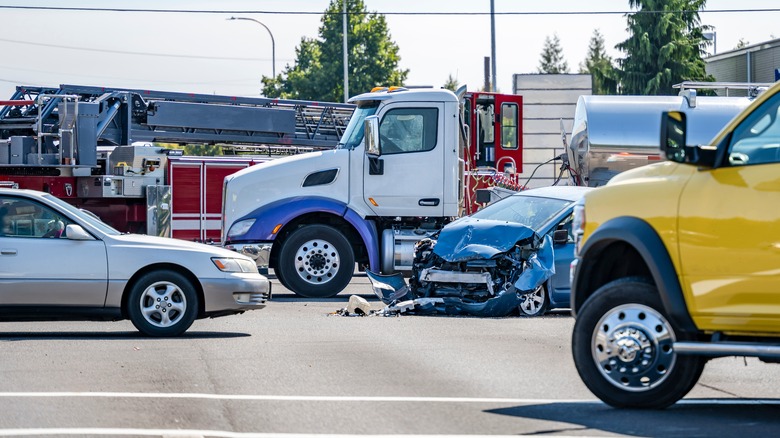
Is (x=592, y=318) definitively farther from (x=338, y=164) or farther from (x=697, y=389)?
(x=338, y=164)

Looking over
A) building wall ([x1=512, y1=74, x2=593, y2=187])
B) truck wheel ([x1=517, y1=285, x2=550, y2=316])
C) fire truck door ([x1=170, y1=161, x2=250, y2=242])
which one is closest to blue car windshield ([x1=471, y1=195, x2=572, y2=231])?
truck wheel ([x1=517, y1=285, x2=550, y2=316])

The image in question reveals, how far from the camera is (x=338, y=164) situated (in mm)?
18531

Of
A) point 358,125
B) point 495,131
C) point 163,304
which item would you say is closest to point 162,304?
point 163,304

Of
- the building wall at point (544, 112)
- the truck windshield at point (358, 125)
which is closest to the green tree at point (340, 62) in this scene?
the building wall at point (544, 112)

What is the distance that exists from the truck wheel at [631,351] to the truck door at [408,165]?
34.5 feet

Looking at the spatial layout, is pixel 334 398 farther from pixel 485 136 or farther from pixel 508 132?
pixel 508 132

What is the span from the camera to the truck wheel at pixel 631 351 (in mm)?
7875

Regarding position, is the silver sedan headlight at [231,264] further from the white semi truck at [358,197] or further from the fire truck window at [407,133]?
the fire truck window at [407,133]

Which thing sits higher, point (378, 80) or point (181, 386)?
point (378, 80)

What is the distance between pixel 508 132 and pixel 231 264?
44.1 feet

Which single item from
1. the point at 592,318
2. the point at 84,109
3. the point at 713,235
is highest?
the point at 84,109

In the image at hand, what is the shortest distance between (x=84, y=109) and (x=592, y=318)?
48.4 feet

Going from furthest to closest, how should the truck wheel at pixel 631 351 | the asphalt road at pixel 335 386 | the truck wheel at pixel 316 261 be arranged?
the truck wheel at pixel 316 261
the truck wheel at pixel 631 351
the asphalt road at pixel 335 386

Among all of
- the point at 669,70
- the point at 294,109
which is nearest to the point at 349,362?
the point at 294,109
